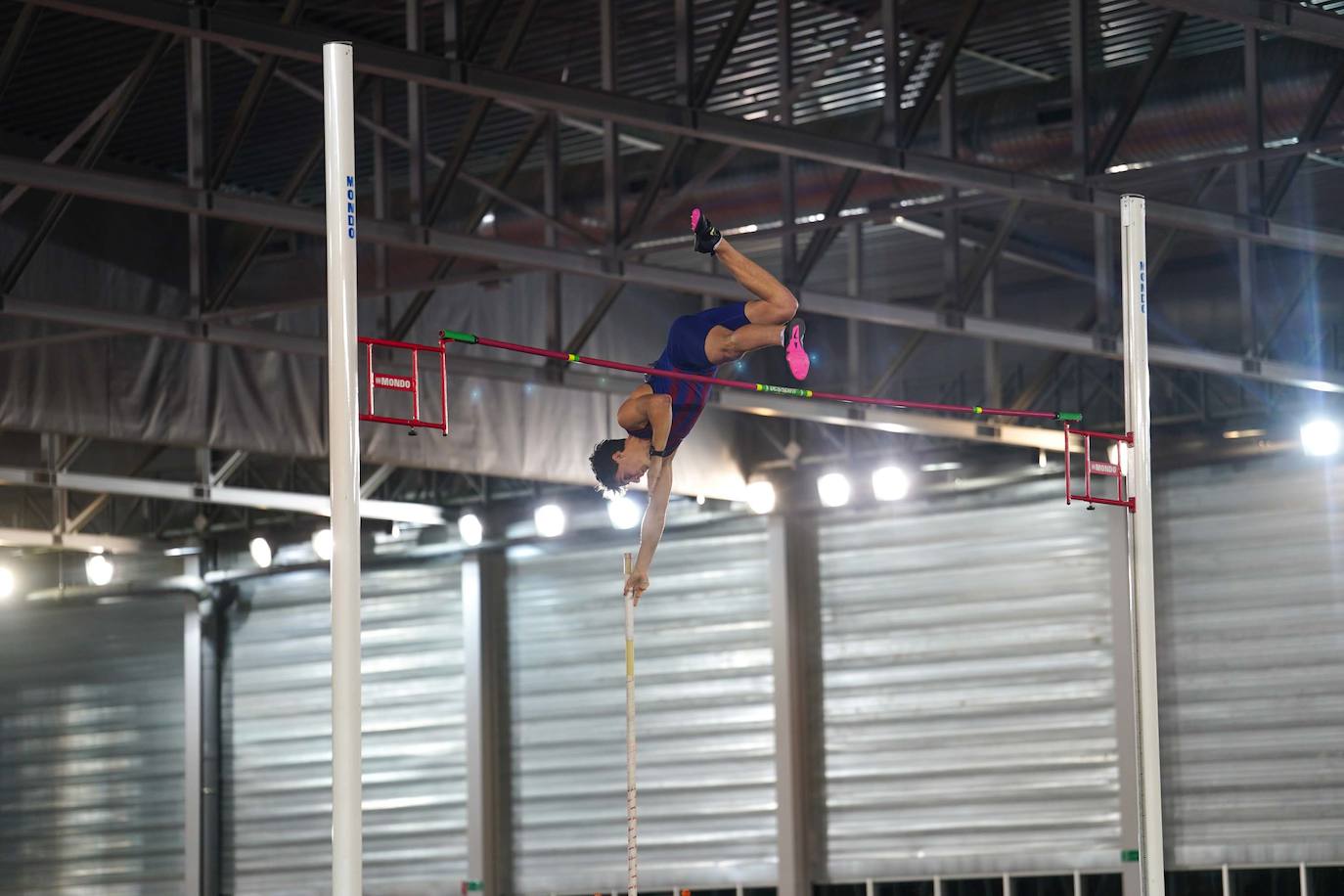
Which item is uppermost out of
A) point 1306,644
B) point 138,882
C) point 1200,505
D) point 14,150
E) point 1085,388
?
point 14,150

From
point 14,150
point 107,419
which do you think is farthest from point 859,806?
point 14,150

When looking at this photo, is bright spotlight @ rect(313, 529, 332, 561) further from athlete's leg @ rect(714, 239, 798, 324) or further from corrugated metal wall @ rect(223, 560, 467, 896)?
athlete's leg @ rect(714, 239, 798, 324)

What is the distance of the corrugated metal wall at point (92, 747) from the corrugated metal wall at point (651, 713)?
19.5 feet

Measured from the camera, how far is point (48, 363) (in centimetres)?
1736

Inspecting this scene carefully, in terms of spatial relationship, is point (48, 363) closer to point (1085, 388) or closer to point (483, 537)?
point (483, 537)

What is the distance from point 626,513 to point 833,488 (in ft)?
10.1

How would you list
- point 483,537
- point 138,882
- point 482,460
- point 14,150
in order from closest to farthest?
point 14,150 < point 482,460 < point 483,537 < point 138,882

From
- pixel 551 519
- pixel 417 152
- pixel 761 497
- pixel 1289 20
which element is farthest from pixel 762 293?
pixel 551 519

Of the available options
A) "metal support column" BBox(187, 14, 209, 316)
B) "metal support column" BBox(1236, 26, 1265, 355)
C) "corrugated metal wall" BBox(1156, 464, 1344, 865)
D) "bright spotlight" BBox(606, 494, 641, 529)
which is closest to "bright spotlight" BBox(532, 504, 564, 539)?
"bright spotlight" BBox(606, 494, 641, 529)

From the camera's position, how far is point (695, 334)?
440 inches

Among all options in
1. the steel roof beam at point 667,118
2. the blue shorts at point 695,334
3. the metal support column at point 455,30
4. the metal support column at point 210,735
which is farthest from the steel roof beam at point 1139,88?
the metal support column at point 210,735

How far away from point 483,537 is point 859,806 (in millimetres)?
6355

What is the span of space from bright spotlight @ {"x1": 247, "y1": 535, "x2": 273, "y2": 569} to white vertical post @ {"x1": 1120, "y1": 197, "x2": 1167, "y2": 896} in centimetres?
1681

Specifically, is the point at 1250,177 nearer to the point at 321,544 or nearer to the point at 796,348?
the point at 796,348
